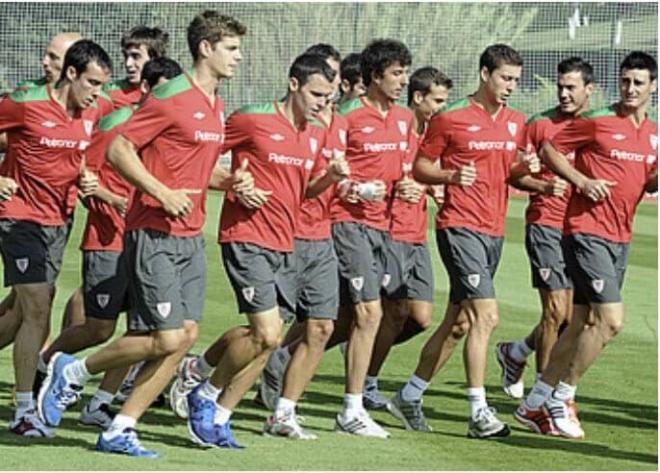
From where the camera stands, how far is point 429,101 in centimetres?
1307

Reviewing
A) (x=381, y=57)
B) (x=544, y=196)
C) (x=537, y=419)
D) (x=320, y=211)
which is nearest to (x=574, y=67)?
(x=544, y=196)

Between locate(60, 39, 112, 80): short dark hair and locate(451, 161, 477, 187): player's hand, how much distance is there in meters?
2.18

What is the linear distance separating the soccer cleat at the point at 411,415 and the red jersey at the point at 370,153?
112 centimetres

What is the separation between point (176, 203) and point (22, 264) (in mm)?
1680

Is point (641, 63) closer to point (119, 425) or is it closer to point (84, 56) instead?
point (84, 56)

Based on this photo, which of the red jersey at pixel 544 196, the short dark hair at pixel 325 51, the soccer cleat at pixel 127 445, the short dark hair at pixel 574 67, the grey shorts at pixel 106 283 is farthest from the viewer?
the red jersey at pixel 544 196

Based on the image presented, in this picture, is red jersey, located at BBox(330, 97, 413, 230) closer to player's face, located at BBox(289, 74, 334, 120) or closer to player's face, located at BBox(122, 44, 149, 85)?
player's face, located at BBox(289, 74, 334, 120)

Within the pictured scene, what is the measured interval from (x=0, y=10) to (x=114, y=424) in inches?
1028

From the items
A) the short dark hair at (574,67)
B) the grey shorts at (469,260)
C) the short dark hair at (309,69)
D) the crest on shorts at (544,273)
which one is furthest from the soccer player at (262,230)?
the crest on shorts at (544,273)

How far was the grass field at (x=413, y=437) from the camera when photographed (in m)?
10.0

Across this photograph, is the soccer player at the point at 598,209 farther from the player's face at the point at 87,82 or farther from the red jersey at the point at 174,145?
the player's face at the point at 87,82

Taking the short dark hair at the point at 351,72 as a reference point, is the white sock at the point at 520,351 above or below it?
below

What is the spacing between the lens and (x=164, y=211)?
392 inches

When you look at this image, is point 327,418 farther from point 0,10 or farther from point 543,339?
point 0,10
